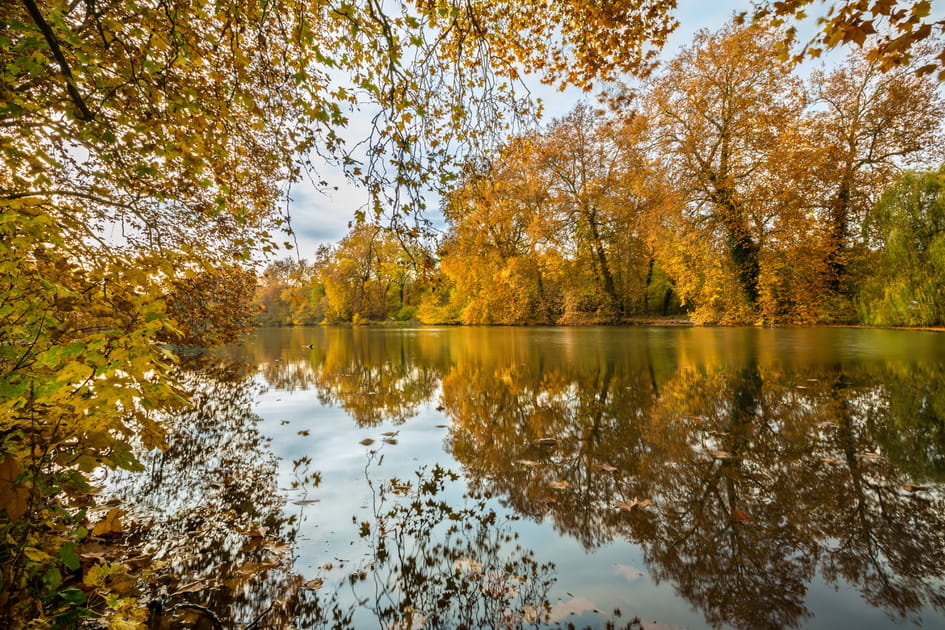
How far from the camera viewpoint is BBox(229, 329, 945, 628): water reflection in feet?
6.53

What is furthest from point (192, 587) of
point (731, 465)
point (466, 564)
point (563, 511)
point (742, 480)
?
point (731, 465)

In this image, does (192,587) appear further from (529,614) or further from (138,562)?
(529,614)

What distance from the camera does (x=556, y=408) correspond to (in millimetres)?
5367

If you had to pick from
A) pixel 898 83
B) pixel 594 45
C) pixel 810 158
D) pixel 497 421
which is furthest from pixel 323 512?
pixel 898 83

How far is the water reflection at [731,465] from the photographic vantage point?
6.53ft

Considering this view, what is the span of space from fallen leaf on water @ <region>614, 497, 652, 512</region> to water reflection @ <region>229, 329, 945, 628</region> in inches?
0.5

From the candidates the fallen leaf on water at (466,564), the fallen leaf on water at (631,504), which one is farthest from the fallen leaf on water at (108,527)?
the fallen leaf on water at (631,504)

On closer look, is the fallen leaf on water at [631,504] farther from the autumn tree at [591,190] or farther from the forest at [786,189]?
the autumn tree at [591,190]

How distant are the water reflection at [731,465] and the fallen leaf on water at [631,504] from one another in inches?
0.5

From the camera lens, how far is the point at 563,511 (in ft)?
8.91

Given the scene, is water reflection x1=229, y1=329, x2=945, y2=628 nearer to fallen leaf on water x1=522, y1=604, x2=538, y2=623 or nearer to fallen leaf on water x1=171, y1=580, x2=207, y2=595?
fallen leaf on water x1=522, y1=604, x2=538, y2=623

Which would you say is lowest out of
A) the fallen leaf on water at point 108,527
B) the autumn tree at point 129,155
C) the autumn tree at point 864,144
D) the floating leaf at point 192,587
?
the floating leaf at point 192,587

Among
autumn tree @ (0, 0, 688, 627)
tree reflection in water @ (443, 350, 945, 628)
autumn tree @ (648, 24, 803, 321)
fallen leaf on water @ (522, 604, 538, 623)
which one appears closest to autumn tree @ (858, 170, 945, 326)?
autumn tree @ (648, 24, 803, 321)

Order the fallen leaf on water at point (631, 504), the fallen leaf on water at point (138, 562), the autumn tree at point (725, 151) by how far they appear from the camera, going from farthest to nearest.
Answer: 1. the autumn tree at point (725, 151)
2. the fallen leaf on water at point (631, 504)
3. the fallen leaf on water at point (138, 562)
